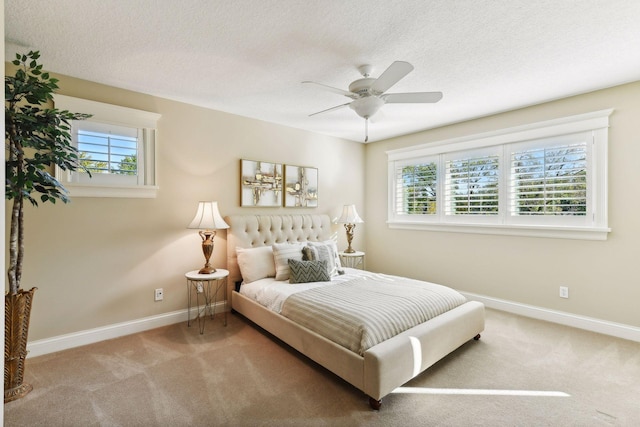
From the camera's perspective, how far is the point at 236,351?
109 inches

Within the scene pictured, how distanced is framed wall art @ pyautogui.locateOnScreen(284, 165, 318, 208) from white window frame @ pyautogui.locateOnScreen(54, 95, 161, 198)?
5.66 ft

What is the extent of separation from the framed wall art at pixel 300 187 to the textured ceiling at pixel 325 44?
1.29 meters

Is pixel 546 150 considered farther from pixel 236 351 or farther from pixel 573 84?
pixel 236 351

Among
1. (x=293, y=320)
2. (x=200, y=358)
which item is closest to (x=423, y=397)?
(x=293, y=320)

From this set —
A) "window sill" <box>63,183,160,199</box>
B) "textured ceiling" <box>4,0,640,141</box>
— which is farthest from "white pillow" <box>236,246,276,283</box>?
"textured ceiling" <box>4,0,640,141</box>

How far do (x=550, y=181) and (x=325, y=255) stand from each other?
270 cm

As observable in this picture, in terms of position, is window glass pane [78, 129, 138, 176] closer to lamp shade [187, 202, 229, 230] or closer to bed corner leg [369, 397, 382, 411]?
lamp shade [187, 202, 229, 230]

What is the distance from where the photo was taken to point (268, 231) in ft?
13.2

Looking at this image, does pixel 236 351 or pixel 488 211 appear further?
pixel 488 211

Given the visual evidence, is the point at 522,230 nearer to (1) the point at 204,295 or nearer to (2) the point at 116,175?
(1) the point at 204,295

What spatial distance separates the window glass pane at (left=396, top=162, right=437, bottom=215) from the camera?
4617 millimetres

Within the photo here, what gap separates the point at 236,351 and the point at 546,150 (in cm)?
394

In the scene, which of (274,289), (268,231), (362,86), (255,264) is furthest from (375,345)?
(268,231)

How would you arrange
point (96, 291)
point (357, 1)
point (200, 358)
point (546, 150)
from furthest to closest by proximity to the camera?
point (546, 150) < point (96, 291) < point (200, 358) < point (357, 1)
